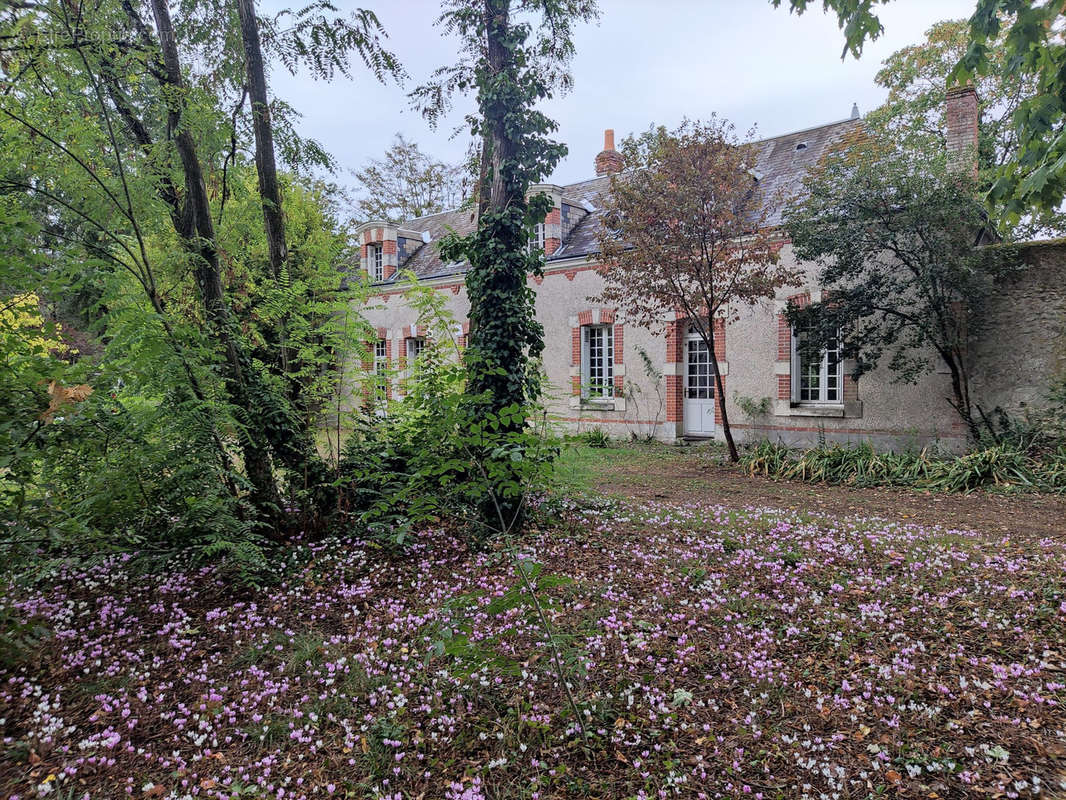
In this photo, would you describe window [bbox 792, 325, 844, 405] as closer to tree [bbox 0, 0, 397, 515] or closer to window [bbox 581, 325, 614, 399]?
window [bbox 581, 325, 614, 399]

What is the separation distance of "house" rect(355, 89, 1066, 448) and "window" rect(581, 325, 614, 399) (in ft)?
0.10

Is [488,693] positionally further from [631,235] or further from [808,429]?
[808,429]

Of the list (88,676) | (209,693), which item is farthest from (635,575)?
(88,676)

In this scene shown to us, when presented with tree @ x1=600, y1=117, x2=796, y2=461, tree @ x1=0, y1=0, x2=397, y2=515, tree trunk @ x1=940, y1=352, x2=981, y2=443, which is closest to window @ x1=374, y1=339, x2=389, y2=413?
tree @ x1=0, y1=0, x2=397, y2=515

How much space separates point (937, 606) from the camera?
407cm

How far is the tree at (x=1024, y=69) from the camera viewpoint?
314 centimetres

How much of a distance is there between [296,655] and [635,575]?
240cm

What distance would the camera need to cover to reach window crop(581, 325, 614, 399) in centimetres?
1588

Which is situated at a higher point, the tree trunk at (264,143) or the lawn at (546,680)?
the tree trunk at (264,143)

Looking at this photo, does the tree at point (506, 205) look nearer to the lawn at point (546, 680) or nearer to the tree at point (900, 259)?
the lawn at point (546, 680)

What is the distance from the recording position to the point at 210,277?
4.92 m

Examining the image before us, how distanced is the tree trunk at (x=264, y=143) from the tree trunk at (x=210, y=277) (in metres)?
Result: 0.61

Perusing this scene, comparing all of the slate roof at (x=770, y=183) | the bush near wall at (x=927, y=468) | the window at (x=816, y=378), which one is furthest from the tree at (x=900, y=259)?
the bush near wall at (x=927, y=468)

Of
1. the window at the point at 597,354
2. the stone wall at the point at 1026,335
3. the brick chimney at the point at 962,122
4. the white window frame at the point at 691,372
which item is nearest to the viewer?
the stone wall at the point at 1026,335
